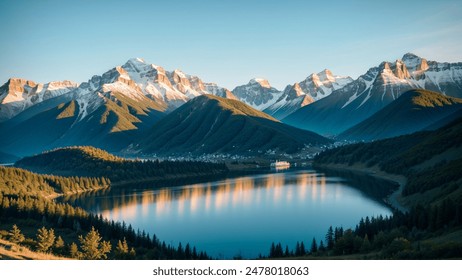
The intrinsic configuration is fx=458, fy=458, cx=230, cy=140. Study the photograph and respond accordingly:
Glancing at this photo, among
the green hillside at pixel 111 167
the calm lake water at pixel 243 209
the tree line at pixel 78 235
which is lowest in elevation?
the calm lake water at pixel 243 209

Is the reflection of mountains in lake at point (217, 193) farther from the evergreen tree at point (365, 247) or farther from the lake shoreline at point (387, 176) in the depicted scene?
the evergreen tree at point (365, 247)

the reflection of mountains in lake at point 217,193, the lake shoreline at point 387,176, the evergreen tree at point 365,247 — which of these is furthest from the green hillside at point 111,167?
the evergreen tree at point 365,247

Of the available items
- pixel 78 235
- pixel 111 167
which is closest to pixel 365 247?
pixel 78 235

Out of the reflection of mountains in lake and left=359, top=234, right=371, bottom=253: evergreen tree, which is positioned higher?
left=359, top=234, right=371, bottom=253: evergreen tree

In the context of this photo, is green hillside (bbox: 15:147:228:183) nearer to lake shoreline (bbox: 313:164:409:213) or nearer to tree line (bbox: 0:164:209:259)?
lake shoreline (bbox: 313:164:409:213)

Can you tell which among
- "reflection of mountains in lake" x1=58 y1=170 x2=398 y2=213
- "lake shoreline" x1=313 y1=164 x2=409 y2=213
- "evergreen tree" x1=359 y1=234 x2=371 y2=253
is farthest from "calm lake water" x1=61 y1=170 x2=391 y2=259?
"evergreen tree" x1=359 y1=234 x2=371 y2=253

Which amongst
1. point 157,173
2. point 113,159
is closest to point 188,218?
point 157,173

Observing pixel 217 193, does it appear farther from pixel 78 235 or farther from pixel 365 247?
pixel 365 247
